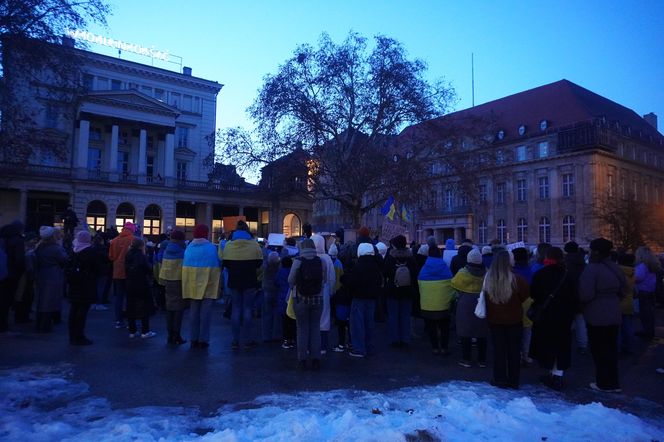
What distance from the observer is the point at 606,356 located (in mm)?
6039

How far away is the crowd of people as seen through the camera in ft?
20.2

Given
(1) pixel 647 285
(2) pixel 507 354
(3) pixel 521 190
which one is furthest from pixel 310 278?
(3) pixel 521 190

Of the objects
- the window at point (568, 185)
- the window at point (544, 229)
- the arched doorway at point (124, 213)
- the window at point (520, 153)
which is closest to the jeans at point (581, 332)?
the arched doorway at point (124, 213)

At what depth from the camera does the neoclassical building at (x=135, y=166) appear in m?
42.4

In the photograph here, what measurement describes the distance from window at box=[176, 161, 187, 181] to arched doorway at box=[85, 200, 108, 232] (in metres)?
10.3

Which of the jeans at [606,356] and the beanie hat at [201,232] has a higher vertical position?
the beanie hat at [201,232]

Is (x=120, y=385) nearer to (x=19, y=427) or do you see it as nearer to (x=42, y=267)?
(x=19, y=427)

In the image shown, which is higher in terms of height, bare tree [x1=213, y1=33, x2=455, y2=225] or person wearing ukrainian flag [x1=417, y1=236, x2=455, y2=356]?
bare tree [x1=213, y1=33, x2=455, y2=225]

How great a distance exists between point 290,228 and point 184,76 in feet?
73.1

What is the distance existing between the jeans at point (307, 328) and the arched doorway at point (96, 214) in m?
42.7

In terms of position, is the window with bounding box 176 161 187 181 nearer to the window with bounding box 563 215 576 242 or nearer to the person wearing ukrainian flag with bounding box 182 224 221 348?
the window with bounding box 563 215 576 242

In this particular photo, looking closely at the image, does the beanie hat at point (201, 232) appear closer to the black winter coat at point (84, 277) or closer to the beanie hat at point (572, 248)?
the black winter coat at point (84, 277)

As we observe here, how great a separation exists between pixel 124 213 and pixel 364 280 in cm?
4385

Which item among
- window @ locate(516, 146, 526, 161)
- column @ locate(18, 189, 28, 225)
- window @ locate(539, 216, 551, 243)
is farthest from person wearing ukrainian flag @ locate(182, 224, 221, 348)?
window @ locate(516, 146, 526, 161)
